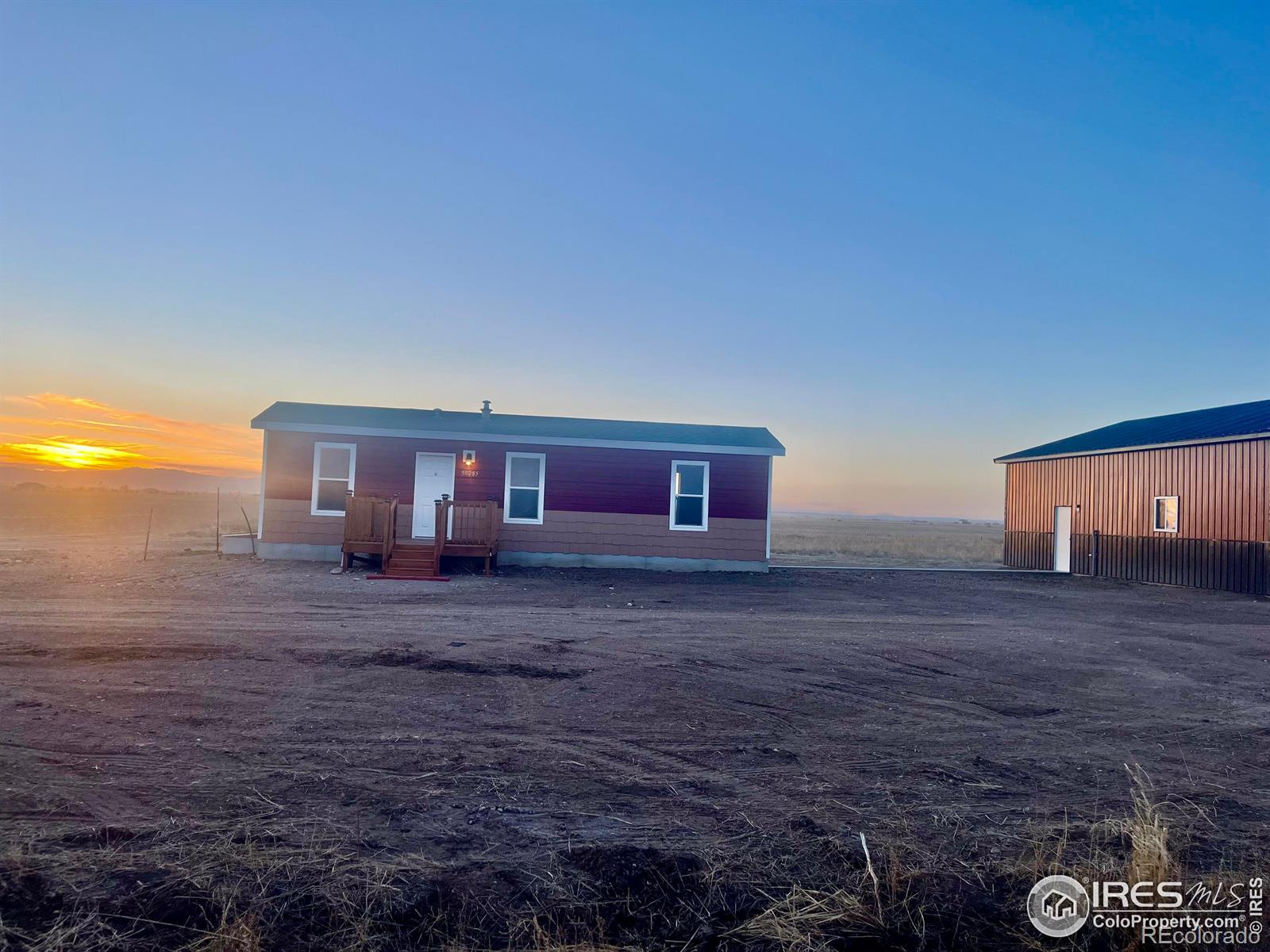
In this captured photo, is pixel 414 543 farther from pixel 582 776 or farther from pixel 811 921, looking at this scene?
pixel 811 921

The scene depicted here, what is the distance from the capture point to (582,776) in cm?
436

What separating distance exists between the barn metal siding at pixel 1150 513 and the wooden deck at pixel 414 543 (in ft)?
57.7

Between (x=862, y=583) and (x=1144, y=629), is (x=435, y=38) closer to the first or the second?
(x=862, y=583)

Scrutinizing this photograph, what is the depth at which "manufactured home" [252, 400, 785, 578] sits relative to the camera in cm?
1720

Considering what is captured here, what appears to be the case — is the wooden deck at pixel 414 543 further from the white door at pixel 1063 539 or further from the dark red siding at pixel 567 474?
the white door at pixel 1063 539

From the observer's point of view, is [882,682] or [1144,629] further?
[1144,629]

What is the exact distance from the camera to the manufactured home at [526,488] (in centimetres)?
1720

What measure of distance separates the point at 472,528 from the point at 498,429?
2.84m

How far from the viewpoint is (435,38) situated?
12.9m

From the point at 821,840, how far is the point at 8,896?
349 cm

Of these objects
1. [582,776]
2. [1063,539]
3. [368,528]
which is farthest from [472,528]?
[1063,539]

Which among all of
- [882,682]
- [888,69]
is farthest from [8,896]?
[888,69]

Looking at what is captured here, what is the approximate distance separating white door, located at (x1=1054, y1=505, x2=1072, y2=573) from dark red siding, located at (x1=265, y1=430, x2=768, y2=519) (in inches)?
441

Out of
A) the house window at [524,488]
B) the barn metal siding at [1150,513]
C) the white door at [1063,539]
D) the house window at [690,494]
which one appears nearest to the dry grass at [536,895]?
the house window at [524,488]
